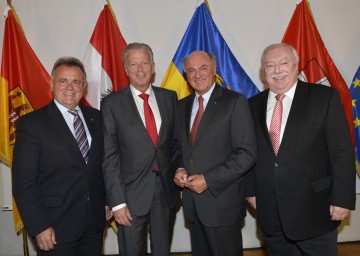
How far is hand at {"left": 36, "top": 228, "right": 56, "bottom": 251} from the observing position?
192 centimetres

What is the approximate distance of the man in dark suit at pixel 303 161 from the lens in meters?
1.97

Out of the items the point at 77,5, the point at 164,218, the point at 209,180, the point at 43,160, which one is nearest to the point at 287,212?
the point at 209,180

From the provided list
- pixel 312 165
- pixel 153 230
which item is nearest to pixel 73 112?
pixel 153 230

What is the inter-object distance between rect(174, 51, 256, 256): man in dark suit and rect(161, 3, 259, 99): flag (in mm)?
979

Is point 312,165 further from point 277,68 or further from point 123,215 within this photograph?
point 123,215

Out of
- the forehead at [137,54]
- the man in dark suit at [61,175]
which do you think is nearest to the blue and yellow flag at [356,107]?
the forehead at [137,54]

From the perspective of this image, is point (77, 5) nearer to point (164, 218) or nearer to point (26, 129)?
→ point (26, 129)

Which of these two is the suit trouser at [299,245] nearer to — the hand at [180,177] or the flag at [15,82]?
the hand at [180,177]

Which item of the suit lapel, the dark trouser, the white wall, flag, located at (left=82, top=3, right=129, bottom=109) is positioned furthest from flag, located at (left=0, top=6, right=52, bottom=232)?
the dark trouser

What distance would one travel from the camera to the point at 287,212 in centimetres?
205

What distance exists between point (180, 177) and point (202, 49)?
1553 millimetres

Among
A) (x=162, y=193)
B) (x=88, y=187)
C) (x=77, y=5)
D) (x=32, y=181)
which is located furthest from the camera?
(x=77, y=5)

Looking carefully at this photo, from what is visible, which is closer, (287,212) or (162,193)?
(287,212)

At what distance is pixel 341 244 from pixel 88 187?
2953 mm
